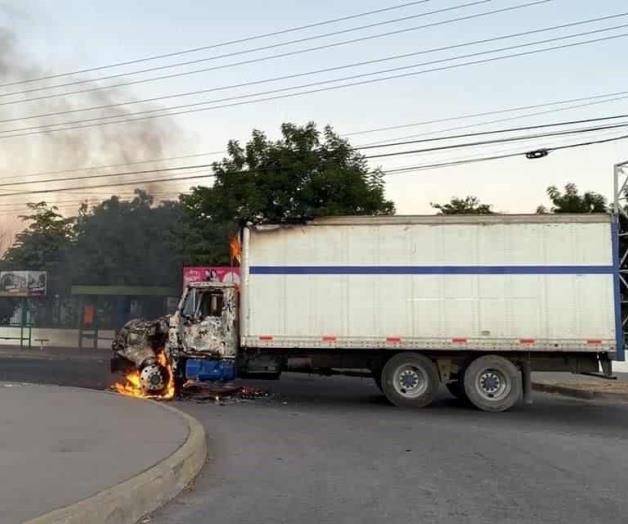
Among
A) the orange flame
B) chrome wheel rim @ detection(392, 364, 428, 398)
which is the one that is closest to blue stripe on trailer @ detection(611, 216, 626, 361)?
chrome wheel rim @ detection(392, 364, 428, 398)

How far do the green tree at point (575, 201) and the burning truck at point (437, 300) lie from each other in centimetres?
1332

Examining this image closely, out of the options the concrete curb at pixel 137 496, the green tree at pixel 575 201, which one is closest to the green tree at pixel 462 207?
the green tree at pixel 575 201

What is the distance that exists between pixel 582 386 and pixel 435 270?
5.98 metres

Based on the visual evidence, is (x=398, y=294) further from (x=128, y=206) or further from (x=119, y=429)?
(x=128, y=206)

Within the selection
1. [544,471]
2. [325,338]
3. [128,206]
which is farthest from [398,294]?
[128,206]

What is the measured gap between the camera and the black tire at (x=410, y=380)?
14000 millimetres

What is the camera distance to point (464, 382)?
14.0 meters

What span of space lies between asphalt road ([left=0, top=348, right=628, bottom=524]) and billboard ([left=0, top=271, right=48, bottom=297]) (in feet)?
81.5

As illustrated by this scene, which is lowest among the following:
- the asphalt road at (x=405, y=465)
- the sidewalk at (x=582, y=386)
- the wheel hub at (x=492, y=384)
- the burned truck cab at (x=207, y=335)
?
the asphalt road at (x=405, y=465)

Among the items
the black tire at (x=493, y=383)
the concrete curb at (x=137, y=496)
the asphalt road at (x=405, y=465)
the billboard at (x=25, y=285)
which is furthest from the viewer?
the billboard at (x=25, y=285)

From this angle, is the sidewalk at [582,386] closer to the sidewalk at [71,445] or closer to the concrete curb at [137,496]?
the sidewalk at [71,445]

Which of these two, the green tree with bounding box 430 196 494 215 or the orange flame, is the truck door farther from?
the green tree with bounding box 430 196 494 215

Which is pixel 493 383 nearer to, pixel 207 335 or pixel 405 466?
pixel 207 335

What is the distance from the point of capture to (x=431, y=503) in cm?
635
